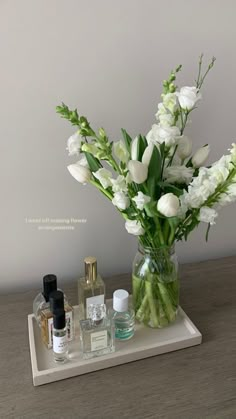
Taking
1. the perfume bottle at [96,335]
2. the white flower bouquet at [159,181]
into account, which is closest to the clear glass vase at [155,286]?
the white flower bouquet at [159,181]

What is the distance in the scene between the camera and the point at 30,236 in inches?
43.5

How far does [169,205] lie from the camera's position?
0.77 metres

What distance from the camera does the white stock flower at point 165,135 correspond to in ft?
2.66

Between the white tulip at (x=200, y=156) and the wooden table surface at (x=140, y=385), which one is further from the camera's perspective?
the white tulip at (x=200, y=156)

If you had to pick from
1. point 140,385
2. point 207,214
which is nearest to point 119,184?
point 207,214

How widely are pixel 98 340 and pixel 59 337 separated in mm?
79

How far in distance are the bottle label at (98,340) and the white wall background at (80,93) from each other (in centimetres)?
33

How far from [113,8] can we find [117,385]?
2.57 feet

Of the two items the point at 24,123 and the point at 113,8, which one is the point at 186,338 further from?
the point at 113,8

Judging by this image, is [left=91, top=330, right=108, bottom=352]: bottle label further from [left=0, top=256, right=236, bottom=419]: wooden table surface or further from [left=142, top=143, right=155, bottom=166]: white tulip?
[left=142, top=143, right=155, bottom=166]: white tulip

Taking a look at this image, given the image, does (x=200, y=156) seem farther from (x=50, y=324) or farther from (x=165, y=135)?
(x=50, y=324)

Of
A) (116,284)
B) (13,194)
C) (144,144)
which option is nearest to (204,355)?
(116,284)

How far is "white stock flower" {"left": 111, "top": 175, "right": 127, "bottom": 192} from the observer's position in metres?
0.81

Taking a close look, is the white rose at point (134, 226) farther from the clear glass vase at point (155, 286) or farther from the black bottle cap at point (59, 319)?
the black bottle cap at point (59, 319)
